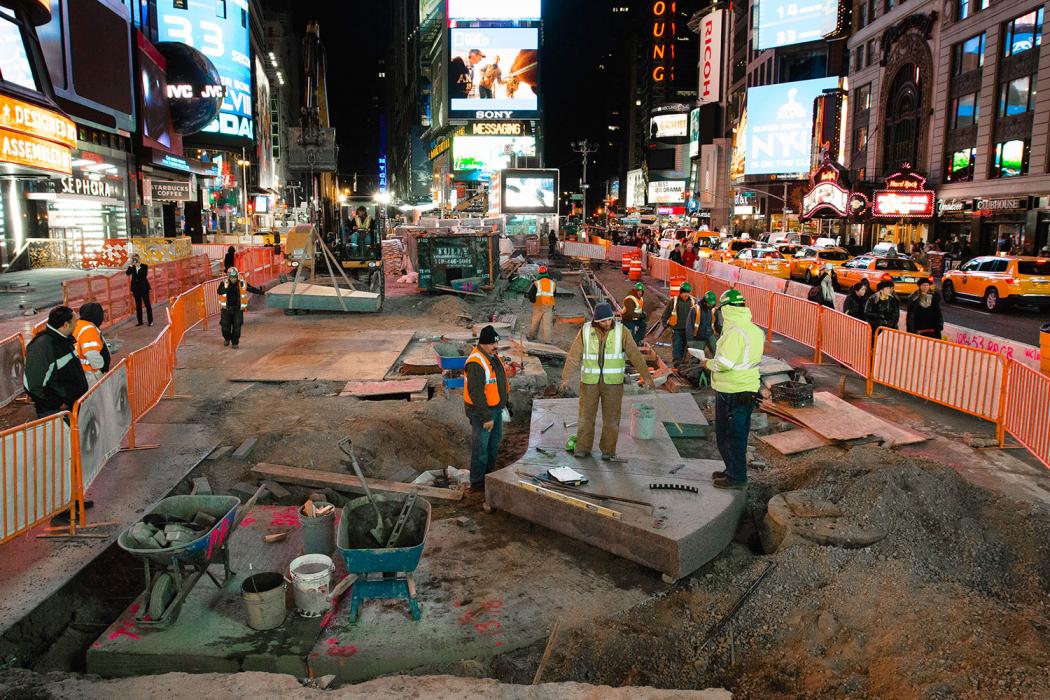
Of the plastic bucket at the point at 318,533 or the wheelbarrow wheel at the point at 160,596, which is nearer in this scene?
the wheelbarrow wheel at the point at 160,596

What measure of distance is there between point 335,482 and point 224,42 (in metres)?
51.9

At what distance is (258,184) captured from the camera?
3349 inches

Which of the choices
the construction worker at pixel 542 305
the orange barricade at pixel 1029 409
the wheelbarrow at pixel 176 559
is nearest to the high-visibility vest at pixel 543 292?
the construction worker at pixel 542 305

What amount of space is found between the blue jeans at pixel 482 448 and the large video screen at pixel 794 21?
66.0m

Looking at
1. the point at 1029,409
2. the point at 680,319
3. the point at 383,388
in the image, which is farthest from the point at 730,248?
the point at 1029,409

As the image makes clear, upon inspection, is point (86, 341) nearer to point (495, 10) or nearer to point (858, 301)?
point (858, 301)

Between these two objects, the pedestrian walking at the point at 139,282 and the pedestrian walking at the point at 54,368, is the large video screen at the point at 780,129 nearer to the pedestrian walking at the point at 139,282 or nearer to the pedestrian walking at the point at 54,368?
the pedestrian walking at the point at 139,282

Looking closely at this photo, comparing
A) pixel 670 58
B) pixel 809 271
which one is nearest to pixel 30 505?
pixel 809 271

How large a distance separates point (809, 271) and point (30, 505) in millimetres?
27668

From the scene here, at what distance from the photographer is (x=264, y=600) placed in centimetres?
542

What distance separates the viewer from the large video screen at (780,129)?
66750 mm

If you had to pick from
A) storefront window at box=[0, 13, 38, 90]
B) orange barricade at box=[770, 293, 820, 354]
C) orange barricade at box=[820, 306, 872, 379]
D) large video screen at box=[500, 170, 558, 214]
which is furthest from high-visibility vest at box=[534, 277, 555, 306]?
large video screen at box=[500, 170, 558, 214]

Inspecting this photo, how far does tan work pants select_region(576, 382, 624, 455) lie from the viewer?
8.17m

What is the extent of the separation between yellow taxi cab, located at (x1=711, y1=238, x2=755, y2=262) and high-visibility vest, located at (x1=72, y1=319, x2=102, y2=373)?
32.2 meters
